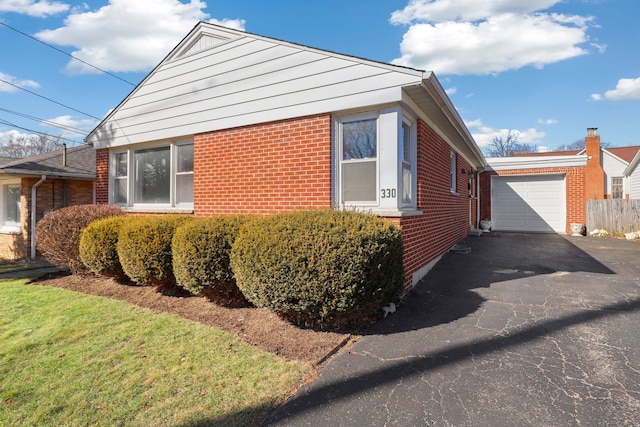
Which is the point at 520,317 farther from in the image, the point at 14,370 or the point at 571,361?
the point at 14,370

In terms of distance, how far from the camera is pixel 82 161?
13.4 meters

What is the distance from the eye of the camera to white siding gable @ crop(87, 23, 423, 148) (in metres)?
5.42

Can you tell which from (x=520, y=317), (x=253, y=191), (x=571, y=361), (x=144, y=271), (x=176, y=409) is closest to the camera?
(x=176, y=409)

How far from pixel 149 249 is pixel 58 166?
925 cm

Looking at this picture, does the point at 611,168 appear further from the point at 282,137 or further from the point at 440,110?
the point at 282,137

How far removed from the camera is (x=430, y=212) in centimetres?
695

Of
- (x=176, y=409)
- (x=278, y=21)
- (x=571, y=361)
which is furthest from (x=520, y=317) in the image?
(x=278, y=21)

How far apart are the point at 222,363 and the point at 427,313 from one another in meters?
2.74

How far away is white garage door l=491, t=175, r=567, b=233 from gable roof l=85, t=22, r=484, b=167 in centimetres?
729

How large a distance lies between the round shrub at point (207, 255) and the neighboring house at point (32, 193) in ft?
28.5

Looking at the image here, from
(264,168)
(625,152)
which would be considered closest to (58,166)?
(264,168)

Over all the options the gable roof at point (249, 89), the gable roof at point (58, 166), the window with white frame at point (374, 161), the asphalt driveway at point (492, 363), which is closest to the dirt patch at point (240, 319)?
the asphalt driveway at point (492, 363)

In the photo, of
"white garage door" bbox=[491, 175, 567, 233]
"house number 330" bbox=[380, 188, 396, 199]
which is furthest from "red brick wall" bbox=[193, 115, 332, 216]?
"white garage door" bbox=[491, 175, 567, 233]

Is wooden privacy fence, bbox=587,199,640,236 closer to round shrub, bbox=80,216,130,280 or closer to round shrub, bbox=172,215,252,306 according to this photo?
round shrub, bbox=172,215,252,306
